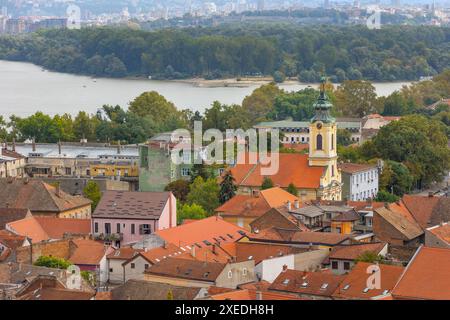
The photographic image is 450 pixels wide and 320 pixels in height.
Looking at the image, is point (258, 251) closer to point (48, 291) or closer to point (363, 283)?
point (363, 283)

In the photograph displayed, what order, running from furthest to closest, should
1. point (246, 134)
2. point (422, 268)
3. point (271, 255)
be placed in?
point (246, 134) < point (271, 255) < point (422, 268)

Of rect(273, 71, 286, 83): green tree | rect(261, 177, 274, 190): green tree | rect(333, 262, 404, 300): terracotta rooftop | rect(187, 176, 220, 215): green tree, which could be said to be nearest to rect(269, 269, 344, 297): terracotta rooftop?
rect(333, 262, 404, 300): terracotta rooftop

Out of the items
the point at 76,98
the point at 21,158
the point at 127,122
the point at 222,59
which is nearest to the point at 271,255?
the point at 21,158

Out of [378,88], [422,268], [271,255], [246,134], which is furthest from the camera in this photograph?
[378,88]

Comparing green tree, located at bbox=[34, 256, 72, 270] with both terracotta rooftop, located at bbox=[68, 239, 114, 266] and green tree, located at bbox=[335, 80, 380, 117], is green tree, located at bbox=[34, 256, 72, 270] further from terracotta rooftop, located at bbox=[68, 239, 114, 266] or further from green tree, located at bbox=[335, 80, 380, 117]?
green tree, located at bbox=[335, 80, 380, 117]

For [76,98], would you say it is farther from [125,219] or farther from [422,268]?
[422,268]
